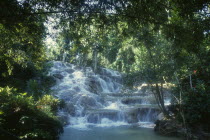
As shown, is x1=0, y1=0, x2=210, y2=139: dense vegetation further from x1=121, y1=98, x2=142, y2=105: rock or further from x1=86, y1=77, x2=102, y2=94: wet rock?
x1=86, y1=77, x2=102, y2=94: wet rock

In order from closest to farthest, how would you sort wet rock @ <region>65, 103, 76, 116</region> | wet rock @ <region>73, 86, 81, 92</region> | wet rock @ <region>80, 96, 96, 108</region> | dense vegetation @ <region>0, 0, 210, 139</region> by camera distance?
1. dense vegetation @ <region>0, 0, 210, 139</region>
2. wet rock @ <region>65, 103, 76, 116</region>
3. wet rock @ <region>80, 96, 96, 108</region>
4. wet rock @ <region>73, 86, 81, 92</region>

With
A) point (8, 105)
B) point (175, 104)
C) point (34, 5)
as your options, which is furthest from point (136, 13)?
point (175, 104)

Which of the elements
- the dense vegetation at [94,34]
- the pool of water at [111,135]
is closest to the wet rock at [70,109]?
the pool of water at [111,135]

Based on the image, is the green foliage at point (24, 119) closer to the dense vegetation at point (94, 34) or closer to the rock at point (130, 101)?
the dense vegetation at point (94, 34)

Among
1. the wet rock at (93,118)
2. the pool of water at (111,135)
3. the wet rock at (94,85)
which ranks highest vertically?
the wet rock at (94,85)

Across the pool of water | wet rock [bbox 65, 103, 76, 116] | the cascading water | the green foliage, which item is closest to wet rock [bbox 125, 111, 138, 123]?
the cascading water

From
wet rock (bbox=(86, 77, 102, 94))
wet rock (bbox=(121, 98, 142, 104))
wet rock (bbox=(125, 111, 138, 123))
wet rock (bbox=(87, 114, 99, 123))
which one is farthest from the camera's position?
wet rock (bbox=(86, 77, 102, 94))

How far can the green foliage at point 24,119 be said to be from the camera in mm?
5129

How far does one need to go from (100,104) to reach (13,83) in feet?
23.4

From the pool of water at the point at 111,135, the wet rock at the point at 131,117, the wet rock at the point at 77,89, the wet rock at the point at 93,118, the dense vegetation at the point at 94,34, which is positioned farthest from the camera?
the wet rock at the point at 77,89

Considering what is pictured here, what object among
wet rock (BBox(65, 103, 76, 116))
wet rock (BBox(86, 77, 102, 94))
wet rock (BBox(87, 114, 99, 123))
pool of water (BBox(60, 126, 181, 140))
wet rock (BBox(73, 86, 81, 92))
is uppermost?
wet rock (BBox(86, 77, 102, 94))

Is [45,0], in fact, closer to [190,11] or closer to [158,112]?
[190,11]

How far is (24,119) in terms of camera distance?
520cm

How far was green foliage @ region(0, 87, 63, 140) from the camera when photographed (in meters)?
5.13
